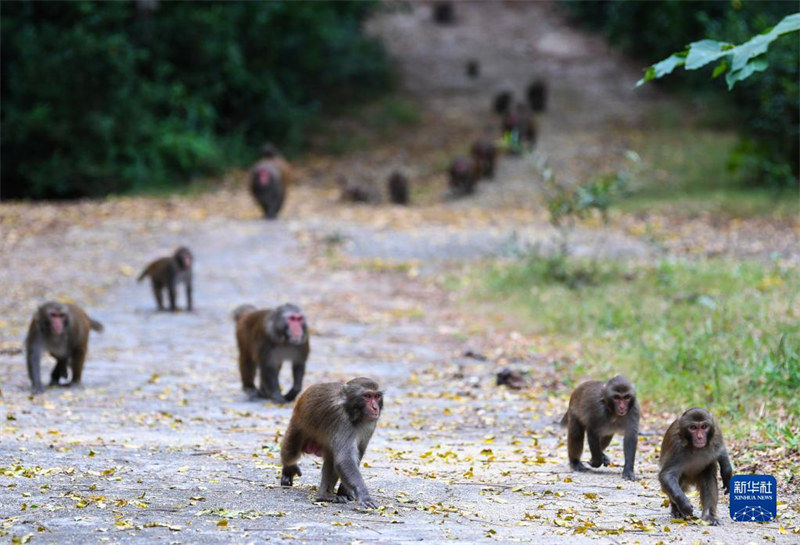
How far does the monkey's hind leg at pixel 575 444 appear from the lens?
315 inches

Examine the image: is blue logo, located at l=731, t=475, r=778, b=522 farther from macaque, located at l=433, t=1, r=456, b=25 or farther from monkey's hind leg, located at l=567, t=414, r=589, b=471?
macaque, located at l=433, t=1, r=456, b=25

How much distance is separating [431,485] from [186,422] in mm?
2851

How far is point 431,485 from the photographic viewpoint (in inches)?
283

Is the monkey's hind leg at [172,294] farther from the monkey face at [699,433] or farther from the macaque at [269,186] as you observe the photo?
the monkey face at [699,433]

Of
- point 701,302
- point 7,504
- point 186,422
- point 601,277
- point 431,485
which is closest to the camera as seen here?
point 7,504

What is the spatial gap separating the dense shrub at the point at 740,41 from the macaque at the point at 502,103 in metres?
3.90

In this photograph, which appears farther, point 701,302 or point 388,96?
point 388,96

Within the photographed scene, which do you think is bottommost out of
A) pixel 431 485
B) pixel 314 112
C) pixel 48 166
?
pixel 431 485

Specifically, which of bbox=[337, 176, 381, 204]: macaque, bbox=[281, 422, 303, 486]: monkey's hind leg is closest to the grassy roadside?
bbox=[281, 422, 303, 486]: monkey's hind leg

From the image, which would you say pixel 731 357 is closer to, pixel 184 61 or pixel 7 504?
pixel 7 504

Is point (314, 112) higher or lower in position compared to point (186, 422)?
higher

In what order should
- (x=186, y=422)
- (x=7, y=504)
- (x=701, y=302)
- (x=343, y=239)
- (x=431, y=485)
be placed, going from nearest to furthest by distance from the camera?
(x=7, y=504), (x=431, y=485), (x=186, y=422), (x=701, y=302), (x=343, y=239)

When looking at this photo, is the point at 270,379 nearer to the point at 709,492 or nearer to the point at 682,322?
the point at 709,492

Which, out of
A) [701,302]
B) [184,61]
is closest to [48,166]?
[184,61]
